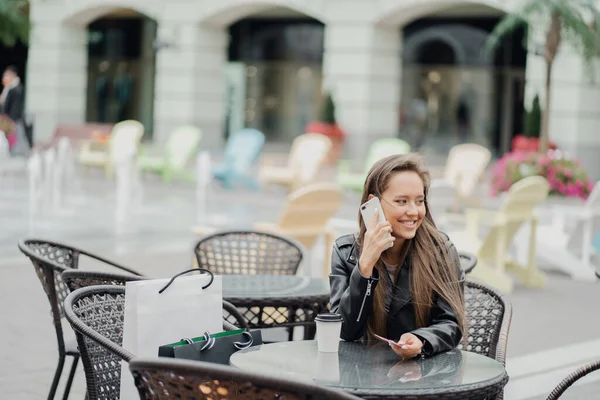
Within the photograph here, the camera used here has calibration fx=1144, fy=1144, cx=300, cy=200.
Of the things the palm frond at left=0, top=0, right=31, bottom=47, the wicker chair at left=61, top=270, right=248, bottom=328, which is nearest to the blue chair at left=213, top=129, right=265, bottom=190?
the palm frond at left=0, top=0, right=31, bottom=47

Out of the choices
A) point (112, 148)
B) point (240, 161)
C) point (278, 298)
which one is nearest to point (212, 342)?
point (278, 298)

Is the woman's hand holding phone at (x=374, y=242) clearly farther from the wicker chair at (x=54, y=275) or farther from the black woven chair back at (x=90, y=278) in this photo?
the wicker chair at (x=54, y=275)

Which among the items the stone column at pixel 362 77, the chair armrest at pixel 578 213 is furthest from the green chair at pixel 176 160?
the chair armrest at pixel 578 213

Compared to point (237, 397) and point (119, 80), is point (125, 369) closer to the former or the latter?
point (237, 397)

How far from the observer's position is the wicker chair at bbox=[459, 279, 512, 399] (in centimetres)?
461

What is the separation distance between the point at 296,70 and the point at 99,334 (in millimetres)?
27704

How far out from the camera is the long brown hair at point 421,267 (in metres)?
4.03

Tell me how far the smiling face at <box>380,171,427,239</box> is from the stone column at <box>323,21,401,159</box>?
2152cm

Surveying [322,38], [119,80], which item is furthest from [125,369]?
[119,80]

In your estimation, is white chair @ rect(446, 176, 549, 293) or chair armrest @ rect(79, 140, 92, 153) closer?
white chair @ rect(446, 176, 549, 293)

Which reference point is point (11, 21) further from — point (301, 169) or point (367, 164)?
point (367, 164)

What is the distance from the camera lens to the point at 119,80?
34.2 m

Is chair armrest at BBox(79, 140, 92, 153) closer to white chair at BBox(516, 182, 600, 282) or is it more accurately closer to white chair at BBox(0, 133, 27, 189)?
white chair at BBox(0, 133, 27, 189)

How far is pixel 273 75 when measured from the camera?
31750 millimetres
